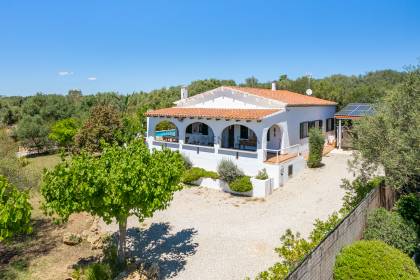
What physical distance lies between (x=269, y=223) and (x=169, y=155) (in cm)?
680

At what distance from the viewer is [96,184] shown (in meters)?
9.57

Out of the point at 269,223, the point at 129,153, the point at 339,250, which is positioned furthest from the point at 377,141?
the point at 129,153

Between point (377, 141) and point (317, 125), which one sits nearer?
point (377, 141)

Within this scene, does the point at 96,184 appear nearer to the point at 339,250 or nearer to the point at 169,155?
the point at 169,155

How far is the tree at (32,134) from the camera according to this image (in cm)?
4100

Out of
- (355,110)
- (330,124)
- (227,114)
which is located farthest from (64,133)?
(355,110)

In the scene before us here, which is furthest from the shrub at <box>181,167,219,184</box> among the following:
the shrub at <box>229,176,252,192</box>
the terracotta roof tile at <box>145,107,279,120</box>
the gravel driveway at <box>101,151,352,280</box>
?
the terracotta roof tile at <box>145,107,279,120</box>

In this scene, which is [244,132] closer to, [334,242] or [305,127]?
[305,127]

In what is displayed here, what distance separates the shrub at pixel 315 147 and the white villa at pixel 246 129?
0.98 meters

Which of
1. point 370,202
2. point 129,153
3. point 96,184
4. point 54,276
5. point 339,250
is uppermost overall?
point 129,153

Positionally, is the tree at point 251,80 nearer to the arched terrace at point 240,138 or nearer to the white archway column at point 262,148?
the arched terrace at point 240,138

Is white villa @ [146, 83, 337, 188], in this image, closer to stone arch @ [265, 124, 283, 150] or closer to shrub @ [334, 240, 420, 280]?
stone arch @ [265, 124, 283, 150]

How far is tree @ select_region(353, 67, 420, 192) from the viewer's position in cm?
1052

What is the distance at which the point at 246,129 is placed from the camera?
26.3 meters
